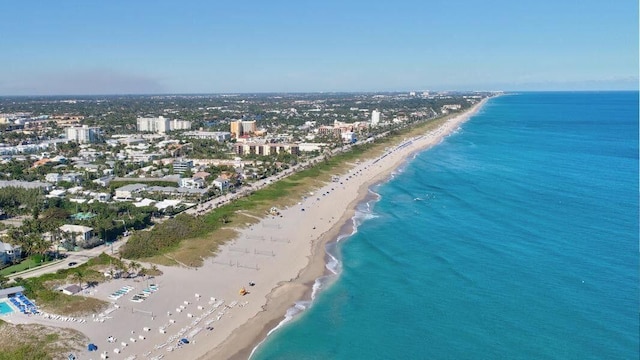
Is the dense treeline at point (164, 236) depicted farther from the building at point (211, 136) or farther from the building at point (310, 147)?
the building at point (211, 136)

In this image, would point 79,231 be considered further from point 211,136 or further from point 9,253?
point 211,136

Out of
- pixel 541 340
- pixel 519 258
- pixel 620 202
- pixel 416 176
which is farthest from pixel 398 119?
pixel 541 340

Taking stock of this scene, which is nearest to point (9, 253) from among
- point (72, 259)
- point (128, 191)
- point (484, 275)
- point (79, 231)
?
point (72, 259)

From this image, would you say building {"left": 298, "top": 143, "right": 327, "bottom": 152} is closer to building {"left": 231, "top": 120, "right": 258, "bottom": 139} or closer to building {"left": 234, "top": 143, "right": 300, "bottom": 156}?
building {"left": 234, "top": 143, "right": 300, "bottom": 156}

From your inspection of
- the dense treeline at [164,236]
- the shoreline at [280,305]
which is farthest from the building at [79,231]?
the shoreline at [280,305]

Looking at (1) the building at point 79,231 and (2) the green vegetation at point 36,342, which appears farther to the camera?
(1) the building at point 79,231

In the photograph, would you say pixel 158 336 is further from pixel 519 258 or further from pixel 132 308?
pixel 519 258

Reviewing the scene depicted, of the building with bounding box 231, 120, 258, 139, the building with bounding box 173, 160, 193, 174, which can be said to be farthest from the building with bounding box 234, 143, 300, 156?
the building with bounding box 231, 120, 258, 139
